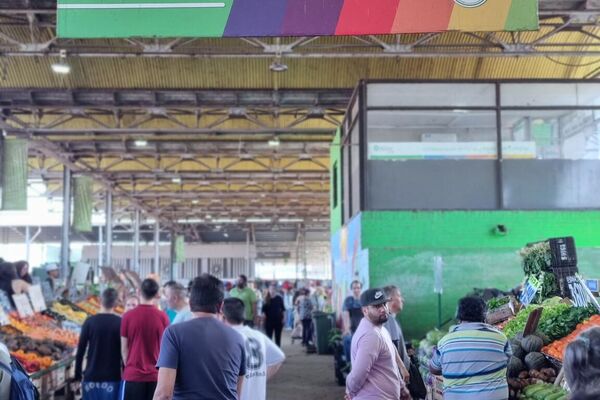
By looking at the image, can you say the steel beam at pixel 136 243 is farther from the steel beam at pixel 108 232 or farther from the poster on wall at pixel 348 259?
the poster on wall at pixel 348 259

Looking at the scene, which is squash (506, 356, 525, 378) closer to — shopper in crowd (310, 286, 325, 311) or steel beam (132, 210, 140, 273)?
shopper in crowd (310, 286, 325, 311)

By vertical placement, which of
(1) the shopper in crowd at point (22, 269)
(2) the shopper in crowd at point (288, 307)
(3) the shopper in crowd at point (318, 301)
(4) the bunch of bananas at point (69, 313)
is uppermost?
(1) the shopper in crowd at point (22, 269)

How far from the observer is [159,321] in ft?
20.0

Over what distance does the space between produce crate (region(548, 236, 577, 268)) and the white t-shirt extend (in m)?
3.66

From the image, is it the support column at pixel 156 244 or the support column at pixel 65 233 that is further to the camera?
the support column at pixel 156 244

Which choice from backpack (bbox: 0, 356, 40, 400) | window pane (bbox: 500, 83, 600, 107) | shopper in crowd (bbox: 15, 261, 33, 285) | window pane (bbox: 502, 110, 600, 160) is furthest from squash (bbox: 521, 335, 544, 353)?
shopper in crowd (bbox: 15, 261, 33, 285)

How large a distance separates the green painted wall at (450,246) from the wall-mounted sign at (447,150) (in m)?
0.97

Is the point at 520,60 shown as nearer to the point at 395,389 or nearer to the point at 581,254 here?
the point at 581,254

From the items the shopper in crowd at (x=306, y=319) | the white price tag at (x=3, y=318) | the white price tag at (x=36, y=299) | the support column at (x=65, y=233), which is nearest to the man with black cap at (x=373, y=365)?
the white price tag at (x=3, y=318)

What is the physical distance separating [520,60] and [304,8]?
9.58m

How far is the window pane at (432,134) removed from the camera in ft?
39.9

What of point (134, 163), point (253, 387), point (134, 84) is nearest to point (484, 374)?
point (253, 387)

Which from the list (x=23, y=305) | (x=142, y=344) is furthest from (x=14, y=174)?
(x=142, y=344)

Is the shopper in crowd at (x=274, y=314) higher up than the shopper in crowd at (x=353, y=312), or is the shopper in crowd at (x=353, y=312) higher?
the shopper in crowd at (x=353, y=312)
